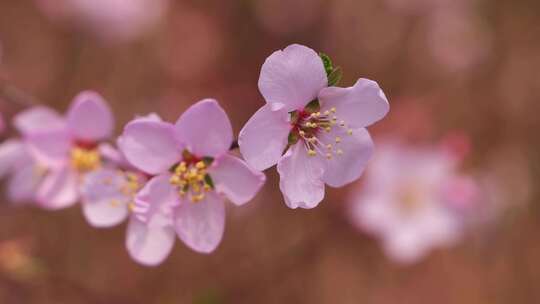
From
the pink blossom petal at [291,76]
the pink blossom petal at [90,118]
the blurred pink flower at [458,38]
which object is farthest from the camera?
the blurred pink flower at [458,38]

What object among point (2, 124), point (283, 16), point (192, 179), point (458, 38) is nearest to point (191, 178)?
point (192, 179)

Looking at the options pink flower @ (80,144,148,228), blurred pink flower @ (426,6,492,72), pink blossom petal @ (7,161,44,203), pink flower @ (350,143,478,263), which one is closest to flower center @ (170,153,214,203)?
pink flower @ (80,144,148,228)

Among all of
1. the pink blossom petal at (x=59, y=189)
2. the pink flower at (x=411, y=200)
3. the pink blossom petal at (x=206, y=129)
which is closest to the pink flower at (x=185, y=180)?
the pink blossom petal at (x=206, y=129)

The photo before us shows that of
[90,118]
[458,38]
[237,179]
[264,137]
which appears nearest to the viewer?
[264,137]

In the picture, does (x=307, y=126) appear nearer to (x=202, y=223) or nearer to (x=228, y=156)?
(x=228, y=156)

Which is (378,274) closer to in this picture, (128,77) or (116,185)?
(128,77)

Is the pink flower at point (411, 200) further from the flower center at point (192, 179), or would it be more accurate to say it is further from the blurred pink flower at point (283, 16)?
the flower center at point (192, 179)

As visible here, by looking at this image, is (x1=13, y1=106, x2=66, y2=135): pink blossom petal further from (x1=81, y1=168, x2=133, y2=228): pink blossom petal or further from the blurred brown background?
the blurred brown background
